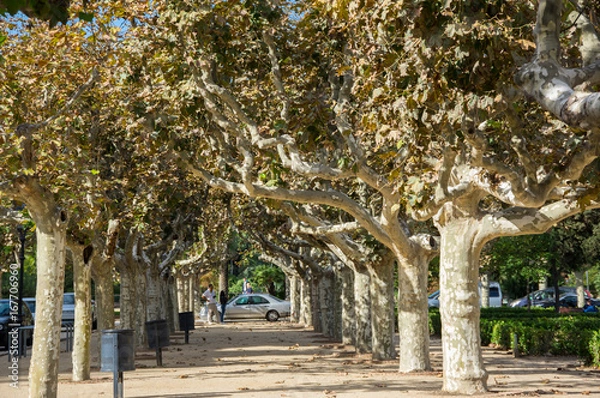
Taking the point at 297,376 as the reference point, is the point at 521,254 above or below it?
above

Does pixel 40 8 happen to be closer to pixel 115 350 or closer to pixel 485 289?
pixel 115 350

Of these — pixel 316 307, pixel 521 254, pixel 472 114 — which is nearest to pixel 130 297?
pixel 316 307

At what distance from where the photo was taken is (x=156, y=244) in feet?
89.5

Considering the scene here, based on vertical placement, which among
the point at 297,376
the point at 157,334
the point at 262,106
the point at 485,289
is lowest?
the point at 297,376

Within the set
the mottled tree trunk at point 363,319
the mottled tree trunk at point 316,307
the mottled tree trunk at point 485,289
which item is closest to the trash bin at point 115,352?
the mottled tree trunk at point 363,319

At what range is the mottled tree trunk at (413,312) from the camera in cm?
1588

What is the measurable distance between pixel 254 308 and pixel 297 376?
3218 cm

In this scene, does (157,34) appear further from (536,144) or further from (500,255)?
(500,255)

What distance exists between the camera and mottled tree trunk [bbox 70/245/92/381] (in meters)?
16.1

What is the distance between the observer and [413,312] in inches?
630

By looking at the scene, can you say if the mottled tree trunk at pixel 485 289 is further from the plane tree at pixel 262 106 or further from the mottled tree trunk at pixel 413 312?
the plane tree at pixel 262 106

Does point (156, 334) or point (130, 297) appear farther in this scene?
point (130, 297)

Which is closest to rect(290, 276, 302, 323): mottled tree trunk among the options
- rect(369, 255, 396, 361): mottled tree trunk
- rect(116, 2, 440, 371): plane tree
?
rect(369, 255, 396, 361): mottled tree trunk

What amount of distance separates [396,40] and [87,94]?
6.86 metres
